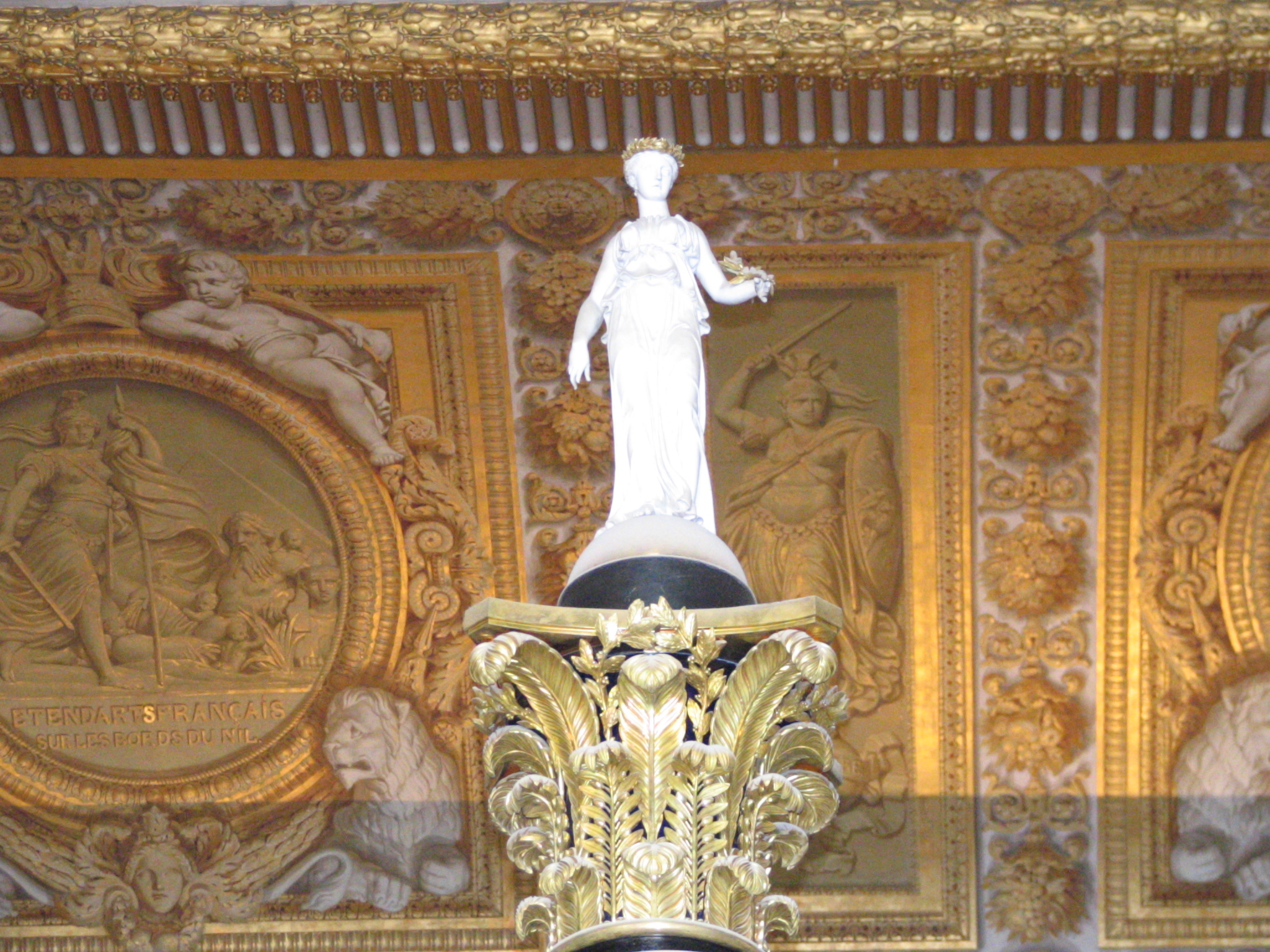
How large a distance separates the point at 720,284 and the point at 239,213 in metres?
3.87

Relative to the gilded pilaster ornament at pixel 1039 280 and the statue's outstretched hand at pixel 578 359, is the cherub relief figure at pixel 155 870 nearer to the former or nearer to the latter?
the gilded pilaster ornament at pixel 1039 280

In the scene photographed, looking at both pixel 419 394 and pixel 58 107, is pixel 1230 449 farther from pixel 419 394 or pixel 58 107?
pixel 58 107

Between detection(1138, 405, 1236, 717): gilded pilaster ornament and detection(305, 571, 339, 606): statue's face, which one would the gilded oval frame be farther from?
detection(1138, 405, 1236, 717): gilded pilaster ornament

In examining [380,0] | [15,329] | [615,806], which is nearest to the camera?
[615,806]

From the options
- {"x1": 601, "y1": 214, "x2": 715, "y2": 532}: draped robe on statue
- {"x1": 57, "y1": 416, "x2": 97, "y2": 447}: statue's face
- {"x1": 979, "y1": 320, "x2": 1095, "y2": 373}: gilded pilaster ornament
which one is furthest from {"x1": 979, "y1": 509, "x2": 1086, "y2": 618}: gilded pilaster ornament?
{"x1": 57, "y1": 416, "x2": 97, "y2": 447}: statue's face

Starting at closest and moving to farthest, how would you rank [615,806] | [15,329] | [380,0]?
[615,806] < [380,0] < [15,329]

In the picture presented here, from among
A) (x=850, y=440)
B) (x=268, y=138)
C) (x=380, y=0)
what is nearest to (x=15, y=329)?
(x=268, y=138)

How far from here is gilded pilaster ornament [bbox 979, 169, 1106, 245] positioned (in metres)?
9.90

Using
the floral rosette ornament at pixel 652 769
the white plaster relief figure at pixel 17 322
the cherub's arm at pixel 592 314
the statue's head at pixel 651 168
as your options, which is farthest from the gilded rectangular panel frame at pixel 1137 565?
the floral rosette ornament at pixel 652 769

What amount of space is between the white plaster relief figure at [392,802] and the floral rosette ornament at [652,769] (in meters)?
5.00

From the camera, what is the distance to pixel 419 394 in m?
10.3

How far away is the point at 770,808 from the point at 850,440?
5.08m

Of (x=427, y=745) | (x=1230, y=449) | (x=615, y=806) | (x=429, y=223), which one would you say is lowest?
(x=615, y=806)

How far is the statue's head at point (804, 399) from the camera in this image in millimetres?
10281
